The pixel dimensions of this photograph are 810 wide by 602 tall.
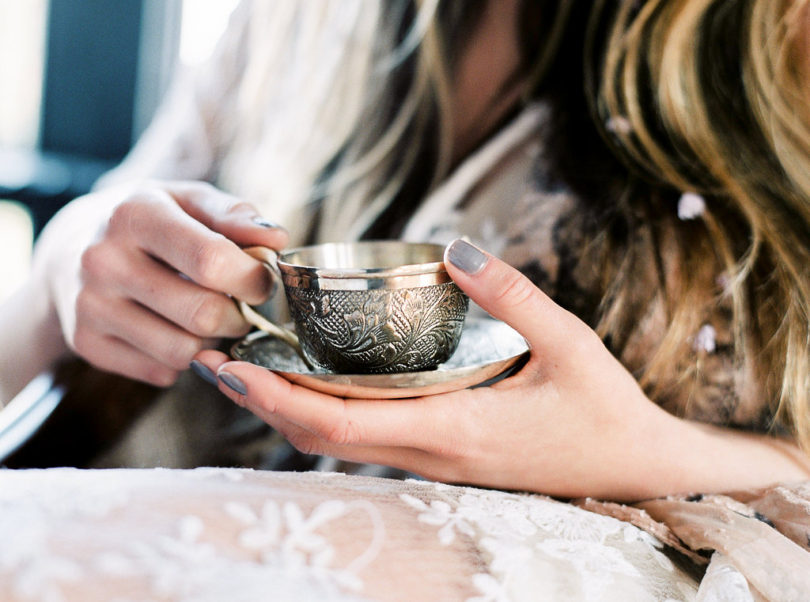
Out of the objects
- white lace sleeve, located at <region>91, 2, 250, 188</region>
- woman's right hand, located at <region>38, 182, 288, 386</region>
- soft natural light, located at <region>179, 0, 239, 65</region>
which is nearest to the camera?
woman's right hand, located at <region>38, 182, 288, 386</region>

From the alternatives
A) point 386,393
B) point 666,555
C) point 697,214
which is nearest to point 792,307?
point 697,214

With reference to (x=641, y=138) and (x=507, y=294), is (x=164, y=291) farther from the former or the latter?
(x=641, y=138)

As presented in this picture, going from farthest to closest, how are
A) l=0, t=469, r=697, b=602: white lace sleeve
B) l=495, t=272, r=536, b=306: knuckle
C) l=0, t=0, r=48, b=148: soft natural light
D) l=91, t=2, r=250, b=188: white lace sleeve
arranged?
l=0, t=0, r=48, b=148: soft natural light, l=91, t=2, r=250, b=188: white lace sleeve, l=495, t=272, r=536, b=306: knuckle, l=0, t=469, r=697, b=602: white lace sleeve

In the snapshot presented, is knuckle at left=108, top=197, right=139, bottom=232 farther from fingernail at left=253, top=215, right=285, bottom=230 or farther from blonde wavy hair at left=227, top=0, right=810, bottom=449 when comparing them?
blonde wavy hair at left=227, top=0, right=810, bottom=449

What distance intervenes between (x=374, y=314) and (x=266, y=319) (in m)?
0.17

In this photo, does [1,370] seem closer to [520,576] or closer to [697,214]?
[520,576]

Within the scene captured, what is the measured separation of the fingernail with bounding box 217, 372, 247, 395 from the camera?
1.98ft

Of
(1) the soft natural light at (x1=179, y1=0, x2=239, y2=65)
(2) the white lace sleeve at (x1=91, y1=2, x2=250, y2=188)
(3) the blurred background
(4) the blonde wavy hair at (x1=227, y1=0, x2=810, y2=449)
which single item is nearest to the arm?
(4) the blonde wavy hair at (x1=227, y1=0, x2=810, y2=449)

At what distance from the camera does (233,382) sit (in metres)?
0.61

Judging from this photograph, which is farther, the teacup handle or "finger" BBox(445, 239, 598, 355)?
the teacup handle

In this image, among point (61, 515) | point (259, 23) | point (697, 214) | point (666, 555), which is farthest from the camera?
point (259, 23)

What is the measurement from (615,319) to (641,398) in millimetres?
171

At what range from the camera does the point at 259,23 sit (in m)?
1.29

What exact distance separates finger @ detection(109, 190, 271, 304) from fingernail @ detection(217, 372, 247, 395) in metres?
0.10
